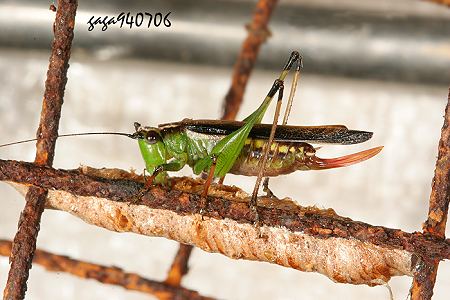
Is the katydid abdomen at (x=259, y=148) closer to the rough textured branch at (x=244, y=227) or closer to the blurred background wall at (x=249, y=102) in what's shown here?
the rough textured branch at (x=244, y=227)

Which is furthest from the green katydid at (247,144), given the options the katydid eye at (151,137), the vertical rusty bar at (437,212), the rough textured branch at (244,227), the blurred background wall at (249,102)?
the blurred background wall at (249,102)

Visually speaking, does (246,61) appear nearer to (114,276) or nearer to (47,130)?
(114,276)

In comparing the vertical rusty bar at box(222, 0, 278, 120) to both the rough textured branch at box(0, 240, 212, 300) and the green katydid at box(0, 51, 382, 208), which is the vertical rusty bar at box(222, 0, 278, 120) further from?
the rough textured branch at box(0, 240, 212, 300)

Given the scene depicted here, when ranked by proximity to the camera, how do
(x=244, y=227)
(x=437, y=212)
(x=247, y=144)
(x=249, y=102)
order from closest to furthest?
(x=437, y=212) < (x=244, y=227) < (x=247, y=144) < (x=249, y=102)

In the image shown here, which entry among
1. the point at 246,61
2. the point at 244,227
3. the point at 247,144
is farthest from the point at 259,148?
the point at 246,61

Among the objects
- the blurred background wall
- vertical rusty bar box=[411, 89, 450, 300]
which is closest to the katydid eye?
vertical rusty bar box=[411, 89, 450, 300]
